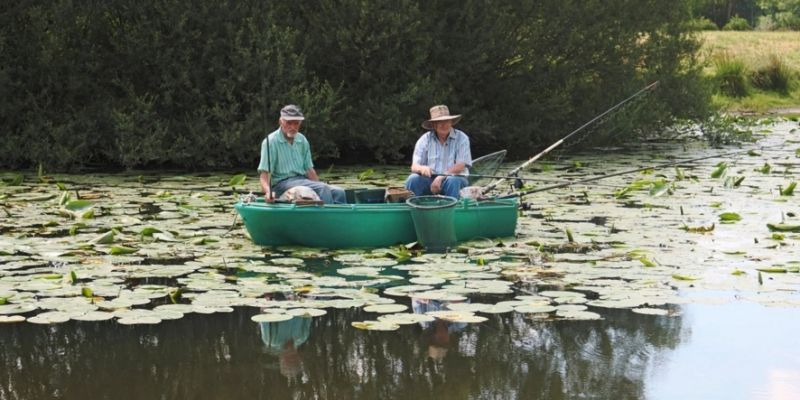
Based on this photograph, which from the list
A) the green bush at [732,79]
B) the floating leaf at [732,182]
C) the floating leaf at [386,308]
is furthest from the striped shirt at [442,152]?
the green bush at [732,79]

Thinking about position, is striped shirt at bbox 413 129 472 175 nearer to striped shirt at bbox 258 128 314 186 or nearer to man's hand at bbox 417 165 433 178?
man's hand at bbox 417 165 433 178

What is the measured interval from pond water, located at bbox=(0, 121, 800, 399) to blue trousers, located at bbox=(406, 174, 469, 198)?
0.70 m

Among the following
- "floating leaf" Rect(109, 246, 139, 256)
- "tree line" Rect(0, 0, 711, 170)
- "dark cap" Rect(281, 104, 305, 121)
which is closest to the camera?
"floating leaf" Rect(109, 246, 139, 256)

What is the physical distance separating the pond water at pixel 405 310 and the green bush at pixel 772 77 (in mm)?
21181

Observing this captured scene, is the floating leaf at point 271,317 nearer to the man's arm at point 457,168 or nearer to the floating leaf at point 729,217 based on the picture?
the man's arm at point 457,168

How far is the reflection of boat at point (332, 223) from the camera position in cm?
938

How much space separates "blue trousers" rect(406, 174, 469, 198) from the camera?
10516mm

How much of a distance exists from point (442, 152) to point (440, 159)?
7cm

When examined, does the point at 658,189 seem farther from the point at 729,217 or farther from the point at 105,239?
the point at 105,239

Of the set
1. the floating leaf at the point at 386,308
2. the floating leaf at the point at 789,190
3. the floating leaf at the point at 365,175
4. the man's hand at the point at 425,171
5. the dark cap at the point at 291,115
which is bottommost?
the floating leaf at the point at 386,308

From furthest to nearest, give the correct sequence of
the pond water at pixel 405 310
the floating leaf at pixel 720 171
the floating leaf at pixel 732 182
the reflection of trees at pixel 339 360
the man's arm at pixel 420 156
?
1. the floating leaf at pixel 720 171
2. the floating leaf at pixel 732 182
3. the man's arm at pixel 420 156
4. the pond water at pixel 405 310
5. the reflection of trees at pixel 339 360

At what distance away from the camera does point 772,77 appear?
3183 centimetres

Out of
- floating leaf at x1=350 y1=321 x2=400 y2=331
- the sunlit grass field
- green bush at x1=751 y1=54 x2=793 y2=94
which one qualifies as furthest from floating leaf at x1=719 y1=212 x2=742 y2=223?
green bush at x1=751 y1=54 x2=793 y2=94

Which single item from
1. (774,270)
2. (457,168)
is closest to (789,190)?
(457,168)
